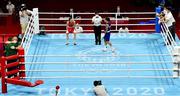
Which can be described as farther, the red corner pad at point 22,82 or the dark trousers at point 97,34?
the dark trousers at point 97,34

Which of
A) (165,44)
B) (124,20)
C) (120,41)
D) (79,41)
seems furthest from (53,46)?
(124,20)

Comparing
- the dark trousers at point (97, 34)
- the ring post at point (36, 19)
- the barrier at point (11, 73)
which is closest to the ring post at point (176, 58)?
the barrier at point (11, 73)

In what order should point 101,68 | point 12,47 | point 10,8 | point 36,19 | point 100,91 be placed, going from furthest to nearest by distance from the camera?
point 10,8, point 36,19, point 101,68, point 12,47, point 100,91

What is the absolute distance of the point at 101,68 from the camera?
13117mm

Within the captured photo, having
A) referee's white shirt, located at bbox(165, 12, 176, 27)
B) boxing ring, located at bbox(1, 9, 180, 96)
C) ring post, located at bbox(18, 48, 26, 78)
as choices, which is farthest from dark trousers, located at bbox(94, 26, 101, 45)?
ring post, located at bbox(18, 48, 26, 78)

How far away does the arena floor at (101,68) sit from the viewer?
11.7m

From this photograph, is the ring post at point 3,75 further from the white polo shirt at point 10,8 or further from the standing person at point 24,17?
the white polo shirt at point 10,8

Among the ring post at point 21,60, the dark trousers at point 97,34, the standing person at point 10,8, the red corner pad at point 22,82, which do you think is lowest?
the red corner pad at point 22,82

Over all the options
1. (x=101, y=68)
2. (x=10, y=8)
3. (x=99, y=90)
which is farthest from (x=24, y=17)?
(x=10, y=8)

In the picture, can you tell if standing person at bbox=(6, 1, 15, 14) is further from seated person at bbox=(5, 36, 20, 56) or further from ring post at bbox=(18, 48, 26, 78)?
ring post at bbox=(18, 48, 26, 78)

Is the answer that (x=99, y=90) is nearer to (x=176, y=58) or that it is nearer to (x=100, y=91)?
(x=100, y=91)

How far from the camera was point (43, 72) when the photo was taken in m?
12.9

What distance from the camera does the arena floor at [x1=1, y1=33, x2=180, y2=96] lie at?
11.7 m

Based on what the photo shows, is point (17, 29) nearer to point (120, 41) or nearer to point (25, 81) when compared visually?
point (120, 41)
